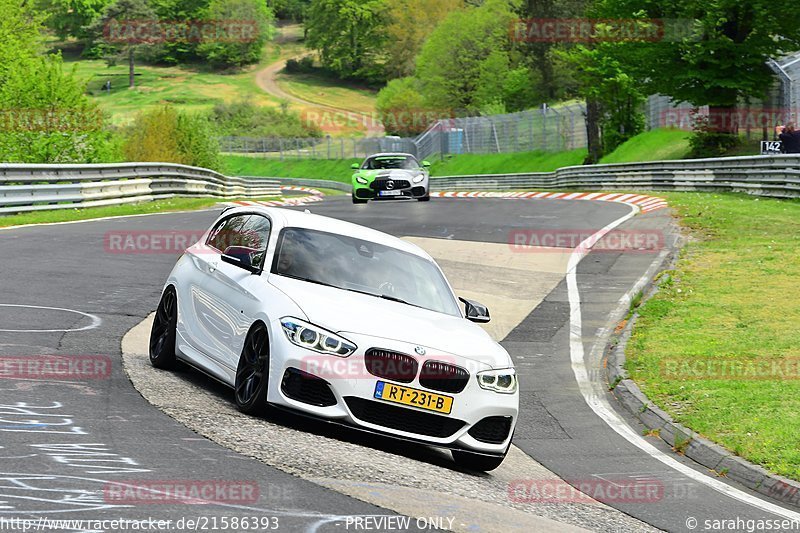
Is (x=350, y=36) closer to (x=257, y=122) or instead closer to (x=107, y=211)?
(x=257, y=122)

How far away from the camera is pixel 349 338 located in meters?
Answer: 7.96

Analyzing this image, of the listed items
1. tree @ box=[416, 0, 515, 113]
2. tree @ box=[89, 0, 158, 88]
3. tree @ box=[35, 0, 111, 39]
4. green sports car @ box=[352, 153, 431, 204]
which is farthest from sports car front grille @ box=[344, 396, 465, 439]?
tree @ box=[35, 0, 111, 39]

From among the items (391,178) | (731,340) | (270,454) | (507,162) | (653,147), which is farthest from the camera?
(507,162)

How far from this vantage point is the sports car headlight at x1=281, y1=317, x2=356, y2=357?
26.0 feet

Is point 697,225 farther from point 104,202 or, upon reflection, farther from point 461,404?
point 461,404

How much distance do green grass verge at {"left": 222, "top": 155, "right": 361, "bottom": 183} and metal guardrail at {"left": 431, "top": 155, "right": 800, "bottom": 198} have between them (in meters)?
39.7

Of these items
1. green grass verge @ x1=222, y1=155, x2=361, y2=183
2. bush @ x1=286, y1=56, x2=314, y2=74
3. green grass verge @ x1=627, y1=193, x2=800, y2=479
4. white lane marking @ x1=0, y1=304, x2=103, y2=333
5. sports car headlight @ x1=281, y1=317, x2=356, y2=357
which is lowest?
green grass verge @ x1=222, y1=155, x2=361, y2=183

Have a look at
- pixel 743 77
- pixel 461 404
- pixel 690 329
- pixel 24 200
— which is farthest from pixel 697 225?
pixel 743 77

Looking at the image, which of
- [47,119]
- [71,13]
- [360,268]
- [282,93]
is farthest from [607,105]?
[71,13]

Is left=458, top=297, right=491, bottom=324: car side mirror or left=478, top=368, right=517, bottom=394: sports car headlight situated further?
left=458, top=297, right=491, bottom=324: car side mirror

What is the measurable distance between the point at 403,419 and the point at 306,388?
721 mm

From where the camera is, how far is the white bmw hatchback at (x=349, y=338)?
7957 millimetres

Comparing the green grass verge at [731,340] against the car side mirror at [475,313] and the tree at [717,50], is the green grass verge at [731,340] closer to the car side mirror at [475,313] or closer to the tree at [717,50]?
the car side mirror at [475,313]

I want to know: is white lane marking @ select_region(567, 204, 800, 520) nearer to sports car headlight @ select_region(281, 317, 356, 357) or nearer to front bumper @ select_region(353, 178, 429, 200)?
sports car headlight @ select_region(281, 317, 356, 357)
